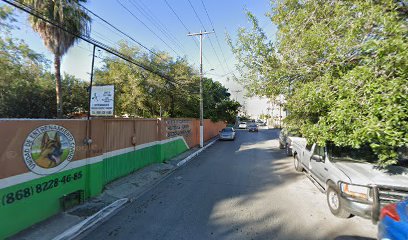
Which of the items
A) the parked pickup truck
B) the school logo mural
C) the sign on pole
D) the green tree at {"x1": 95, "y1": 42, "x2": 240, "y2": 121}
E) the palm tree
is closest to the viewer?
the parked pickup truck

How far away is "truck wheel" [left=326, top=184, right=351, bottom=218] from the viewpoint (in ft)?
15.4

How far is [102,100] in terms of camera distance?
6633 mm

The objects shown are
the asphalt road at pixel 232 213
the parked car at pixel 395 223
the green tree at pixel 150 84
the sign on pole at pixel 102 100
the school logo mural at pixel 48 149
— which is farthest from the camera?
the green tree at pixel 150 84

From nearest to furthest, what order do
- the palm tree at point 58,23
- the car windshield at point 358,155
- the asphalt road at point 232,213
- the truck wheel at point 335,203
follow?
1. the asphalt road at point 232,213
2. the truck wheel at point 335,203
3. the car windshield at point 358,155
4. the palm tree at point 58,23

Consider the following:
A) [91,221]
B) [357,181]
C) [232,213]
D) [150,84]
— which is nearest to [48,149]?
[91,221]

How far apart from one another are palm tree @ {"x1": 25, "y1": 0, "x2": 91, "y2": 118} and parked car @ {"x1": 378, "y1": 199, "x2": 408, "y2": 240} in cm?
1331

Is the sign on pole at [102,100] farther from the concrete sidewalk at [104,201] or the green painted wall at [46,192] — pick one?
the concrete sidewalk at [104,201]

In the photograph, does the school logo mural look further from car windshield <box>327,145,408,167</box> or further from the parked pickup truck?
car windshield <box>327,145,408,167</box>

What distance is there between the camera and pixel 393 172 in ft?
15.1

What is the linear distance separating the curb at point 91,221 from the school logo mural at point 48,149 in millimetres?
1310

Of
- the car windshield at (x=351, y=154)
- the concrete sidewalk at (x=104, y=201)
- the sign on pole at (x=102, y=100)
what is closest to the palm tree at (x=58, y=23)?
the sign on pole at (x=102, y=100)

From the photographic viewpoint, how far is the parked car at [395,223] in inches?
101

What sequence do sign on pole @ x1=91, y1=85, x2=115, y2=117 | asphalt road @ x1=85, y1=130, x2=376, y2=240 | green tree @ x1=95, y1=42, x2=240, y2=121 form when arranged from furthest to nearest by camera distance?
green tree @ x1=95, y1=42, x2=240, y2=121 → sign on pole @ x1=91, y1=85, x2=115, y2=117 → asphalt road @ x1=85, y1=130, x2=376, y2=240

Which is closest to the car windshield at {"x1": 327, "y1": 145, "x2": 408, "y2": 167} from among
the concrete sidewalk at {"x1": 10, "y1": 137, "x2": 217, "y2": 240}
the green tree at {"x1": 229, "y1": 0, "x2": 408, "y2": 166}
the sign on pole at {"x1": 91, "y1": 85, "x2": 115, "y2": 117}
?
the green tree at {"x1": 229, "y1": 0, "x2": 408, "y2": 166}
